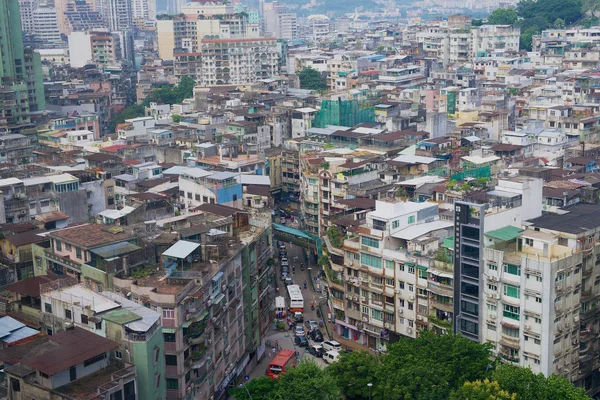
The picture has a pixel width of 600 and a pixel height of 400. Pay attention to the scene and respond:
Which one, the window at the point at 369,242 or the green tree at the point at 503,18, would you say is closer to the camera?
the window at the point at 369,242

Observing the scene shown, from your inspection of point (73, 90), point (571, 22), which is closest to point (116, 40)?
point (73, 90)

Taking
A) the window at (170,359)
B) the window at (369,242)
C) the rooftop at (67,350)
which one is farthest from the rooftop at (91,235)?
the window at (369,242)

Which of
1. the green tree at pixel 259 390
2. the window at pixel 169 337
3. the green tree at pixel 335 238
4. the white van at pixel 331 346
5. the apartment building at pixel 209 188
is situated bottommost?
the white van at pixel 331 346

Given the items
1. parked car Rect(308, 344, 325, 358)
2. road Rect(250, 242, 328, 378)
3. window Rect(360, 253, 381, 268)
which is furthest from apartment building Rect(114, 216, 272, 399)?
window Rect(360, 253, 381, 268)

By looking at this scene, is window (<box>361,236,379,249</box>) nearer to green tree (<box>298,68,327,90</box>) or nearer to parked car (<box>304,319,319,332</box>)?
parked car (<box>304,319,319,332</box>)

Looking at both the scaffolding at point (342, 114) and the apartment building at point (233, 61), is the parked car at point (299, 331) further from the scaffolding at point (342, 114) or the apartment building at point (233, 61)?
the apartment building at point (233, 61)

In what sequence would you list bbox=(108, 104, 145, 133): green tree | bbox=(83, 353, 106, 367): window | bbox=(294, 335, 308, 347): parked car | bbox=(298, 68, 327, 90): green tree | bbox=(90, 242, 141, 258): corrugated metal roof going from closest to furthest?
bbox=(83, 353, 106, 367): window < bbox=(90, 242, 141, 258): corrugated metal roof < bbox=(294, 335, 308, 347): parked car < bbox=(108, 104, 145, 133): green tree < bbox=(298, 68, 327, 90): green tree
